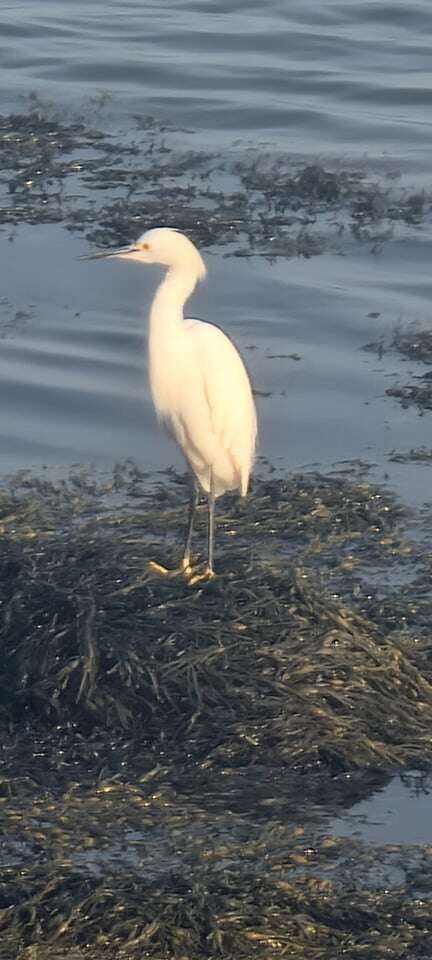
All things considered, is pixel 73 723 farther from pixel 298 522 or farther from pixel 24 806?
pixel 298 522

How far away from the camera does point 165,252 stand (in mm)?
6699

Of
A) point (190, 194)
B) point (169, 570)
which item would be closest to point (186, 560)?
point (169, 570)

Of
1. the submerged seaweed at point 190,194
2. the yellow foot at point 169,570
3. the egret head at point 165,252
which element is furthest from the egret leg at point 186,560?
the submerged seaweed at point 190,194

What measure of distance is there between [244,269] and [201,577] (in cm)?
509

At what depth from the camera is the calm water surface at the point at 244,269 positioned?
361 inches

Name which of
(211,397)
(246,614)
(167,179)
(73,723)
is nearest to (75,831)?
(73,723)

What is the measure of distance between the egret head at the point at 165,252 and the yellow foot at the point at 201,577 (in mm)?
1033

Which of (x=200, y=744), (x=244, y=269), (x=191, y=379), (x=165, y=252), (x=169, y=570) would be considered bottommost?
(x=200, y=744)

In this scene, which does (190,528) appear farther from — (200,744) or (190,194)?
(190,194)

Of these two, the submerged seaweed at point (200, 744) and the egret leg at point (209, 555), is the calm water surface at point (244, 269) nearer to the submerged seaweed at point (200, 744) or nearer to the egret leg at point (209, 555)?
the egret leg at point (209, 555)

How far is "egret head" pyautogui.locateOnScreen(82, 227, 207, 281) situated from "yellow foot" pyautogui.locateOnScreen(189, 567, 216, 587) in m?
1.03

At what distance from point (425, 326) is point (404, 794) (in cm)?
498

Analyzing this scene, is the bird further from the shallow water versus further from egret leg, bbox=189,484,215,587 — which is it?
the shallow water

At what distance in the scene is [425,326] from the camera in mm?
10562
